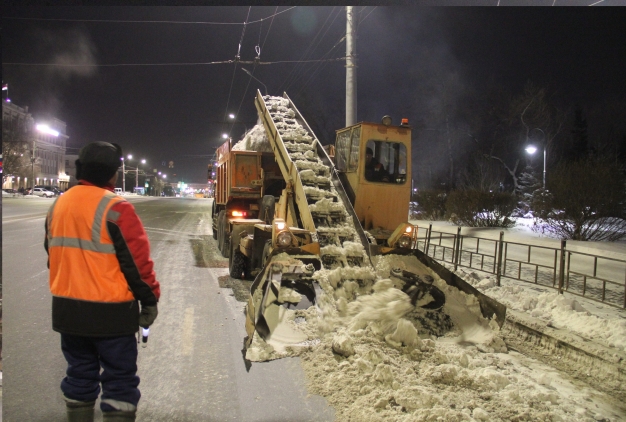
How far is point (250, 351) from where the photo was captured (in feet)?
13.3

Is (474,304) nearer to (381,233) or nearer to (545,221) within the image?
(381,233)

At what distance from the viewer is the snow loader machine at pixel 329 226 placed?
14.7 feet

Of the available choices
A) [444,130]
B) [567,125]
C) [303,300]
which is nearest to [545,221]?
[444,130]

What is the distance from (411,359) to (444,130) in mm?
8553

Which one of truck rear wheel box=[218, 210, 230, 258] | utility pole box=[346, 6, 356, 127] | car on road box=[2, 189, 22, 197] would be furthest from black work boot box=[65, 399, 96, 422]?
utility pole box=[346, 6, 356, 127]

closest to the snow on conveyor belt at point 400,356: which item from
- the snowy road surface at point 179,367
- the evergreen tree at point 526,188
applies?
the snowy road surface at point 179,367

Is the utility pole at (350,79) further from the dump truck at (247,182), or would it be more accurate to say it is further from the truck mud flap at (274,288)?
the truck mud flap at (274,288)

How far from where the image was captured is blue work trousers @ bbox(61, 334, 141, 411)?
96.8 inches

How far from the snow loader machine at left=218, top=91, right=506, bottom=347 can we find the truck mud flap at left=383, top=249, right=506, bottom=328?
1 centimetres

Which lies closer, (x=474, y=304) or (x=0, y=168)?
(x=0, y=168)

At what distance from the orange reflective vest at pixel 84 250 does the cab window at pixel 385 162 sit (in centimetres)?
420

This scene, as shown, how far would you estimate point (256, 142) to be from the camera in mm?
9875

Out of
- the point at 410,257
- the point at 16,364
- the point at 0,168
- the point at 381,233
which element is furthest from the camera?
the point at 381,233

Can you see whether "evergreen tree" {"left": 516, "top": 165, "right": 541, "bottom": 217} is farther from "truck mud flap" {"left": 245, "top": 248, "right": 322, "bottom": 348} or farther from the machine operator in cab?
"truck mud flap" {"left": 245, "top": 248, "right": 322, "bottom": 348}
